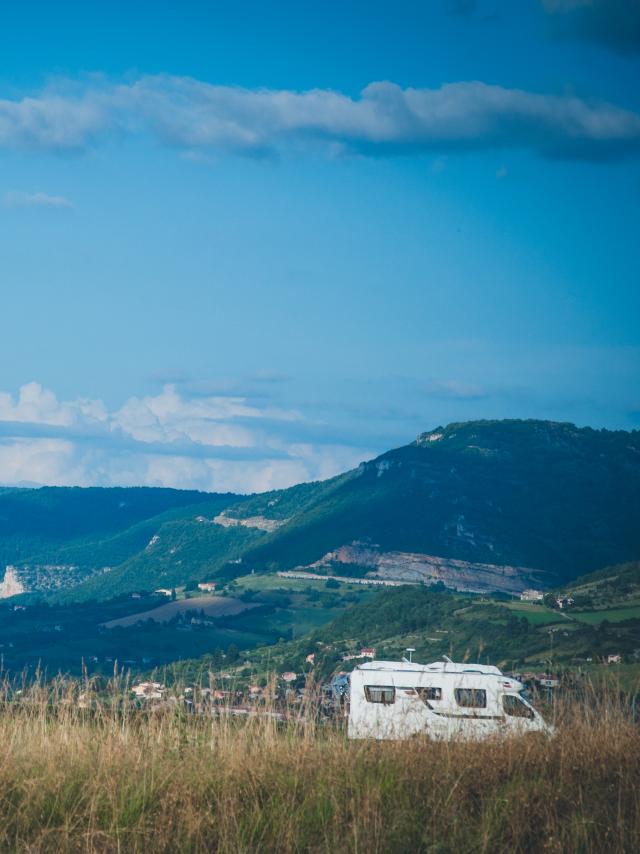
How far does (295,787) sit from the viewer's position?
31.8ft

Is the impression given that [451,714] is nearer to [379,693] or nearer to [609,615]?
[379,693]

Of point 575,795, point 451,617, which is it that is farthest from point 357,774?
point 451,617

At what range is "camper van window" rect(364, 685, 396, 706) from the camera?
18891 millimetres

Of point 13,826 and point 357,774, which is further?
point 357,774

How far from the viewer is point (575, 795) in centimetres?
984

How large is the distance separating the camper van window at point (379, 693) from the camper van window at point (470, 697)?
2.74m

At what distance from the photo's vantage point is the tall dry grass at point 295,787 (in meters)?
8.84

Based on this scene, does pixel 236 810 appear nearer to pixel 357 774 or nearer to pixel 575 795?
pixel 357 774

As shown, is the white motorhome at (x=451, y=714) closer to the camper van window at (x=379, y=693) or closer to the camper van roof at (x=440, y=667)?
the camper van window at (x=379, y=693)

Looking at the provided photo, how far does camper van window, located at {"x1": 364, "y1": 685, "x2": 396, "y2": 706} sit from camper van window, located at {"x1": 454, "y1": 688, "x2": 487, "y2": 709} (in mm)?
2744

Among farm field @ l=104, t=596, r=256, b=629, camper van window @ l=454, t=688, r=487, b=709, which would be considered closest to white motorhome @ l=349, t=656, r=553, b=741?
camper van window @ l=454, t=688, r=487, b=709

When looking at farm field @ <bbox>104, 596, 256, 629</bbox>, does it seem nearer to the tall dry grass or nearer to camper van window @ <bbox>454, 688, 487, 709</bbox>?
camper van window @ <bbox>454, 688, 487, 709</bbox>

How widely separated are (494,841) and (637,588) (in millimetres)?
142296

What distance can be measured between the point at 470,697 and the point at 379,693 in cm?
479
